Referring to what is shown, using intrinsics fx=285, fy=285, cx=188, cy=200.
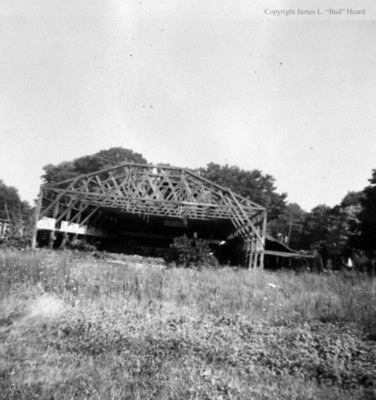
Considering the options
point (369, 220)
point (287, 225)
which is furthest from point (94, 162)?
point (287, 225)

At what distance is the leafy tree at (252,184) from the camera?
47.5 metres

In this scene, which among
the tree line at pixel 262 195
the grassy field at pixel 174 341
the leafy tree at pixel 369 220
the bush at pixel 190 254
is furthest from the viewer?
the tree line at pixel 262 195

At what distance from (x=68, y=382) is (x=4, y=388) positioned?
547mm

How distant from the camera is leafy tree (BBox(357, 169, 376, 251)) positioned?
77.2ft

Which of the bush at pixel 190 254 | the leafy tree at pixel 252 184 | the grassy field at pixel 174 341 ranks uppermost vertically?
the leafy tree at pixel 252 184

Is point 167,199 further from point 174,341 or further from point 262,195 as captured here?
point 262,195

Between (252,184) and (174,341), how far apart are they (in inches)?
1807

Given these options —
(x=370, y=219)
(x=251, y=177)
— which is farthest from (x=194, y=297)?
(x=251, y=177)

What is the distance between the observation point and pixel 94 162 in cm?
5022

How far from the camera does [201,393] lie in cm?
275

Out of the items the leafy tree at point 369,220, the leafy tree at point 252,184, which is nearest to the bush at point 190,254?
the leafy tree at point 369,220

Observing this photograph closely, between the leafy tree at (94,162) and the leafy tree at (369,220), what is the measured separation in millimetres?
35112

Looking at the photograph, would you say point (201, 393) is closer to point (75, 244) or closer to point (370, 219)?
point (75, 244)

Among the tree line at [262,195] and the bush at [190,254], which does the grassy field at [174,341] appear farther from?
the tree line at [262,195]
